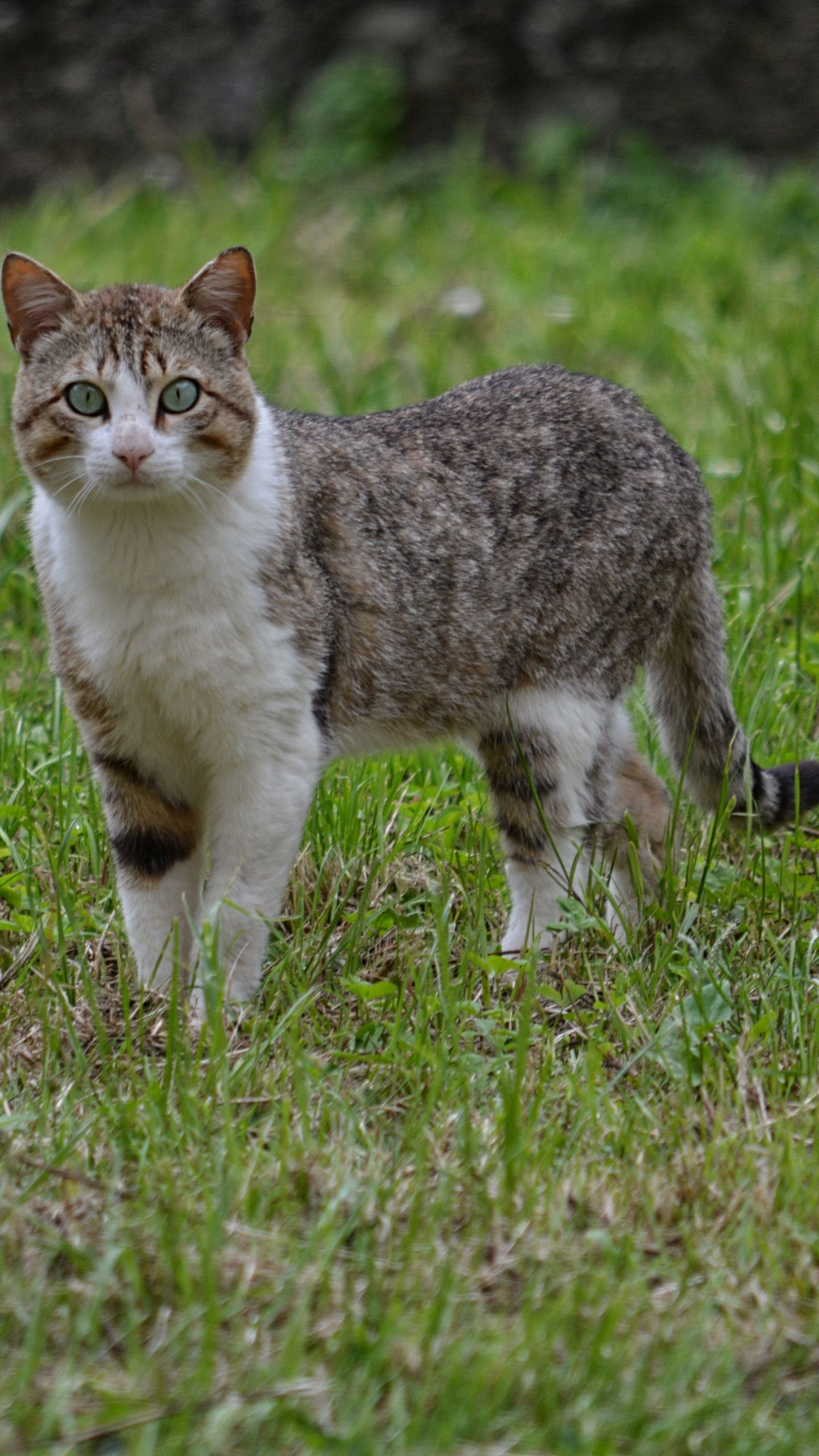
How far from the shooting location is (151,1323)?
2.28m

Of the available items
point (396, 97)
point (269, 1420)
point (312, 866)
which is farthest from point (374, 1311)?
point (396, 97)

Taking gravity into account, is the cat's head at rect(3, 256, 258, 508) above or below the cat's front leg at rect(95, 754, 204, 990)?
above

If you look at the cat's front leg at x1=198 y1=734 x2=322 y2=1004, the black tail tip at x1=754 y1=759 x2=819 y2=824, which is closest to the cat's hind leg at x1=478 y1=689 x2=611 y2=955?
the black tail tip at x1=754 y1=759 x2=819 y2=824

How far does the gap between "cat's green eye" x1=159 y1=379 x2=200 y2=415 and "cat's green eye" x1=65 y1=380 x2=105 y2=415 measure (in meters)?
0.12

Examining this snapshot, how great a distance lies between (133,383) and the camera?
3.09 metres

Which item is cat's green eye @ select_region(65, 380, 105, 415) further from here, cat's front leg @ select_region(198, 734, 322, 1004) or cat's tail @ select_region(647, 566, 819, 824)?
cat's tail @ select_region(647, 566, 819, 824)

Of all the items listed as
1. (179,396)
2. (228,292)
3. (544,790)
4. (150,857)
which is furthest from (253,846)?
(228,292)

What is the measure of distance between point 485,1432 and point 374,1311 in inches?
10.2

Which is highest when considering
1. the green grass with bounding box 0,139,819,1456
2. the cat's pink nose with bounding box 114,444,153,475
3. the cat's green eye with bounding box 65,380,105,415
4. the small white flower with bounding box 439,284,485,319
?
the small white flower with bounding box 439,284,485,319

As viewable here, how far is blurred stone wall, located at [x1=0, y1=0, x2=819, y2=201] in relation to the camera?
830cm

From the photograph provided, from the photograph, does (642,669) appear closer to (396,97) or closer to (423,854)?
(423,854)

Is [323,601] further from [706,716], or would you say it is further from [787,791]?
[787,791]

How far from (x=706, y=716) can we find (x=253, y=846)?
1.32 metres

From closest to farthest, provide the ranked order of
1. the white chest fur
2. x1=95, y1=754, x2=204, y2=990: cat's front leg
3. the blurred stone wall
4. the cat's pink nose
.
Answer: the cat's pink nose
the white chest fur
x1=95, y1=754, x2=204, y2=990: cat's front leg
the blurred stone wall
